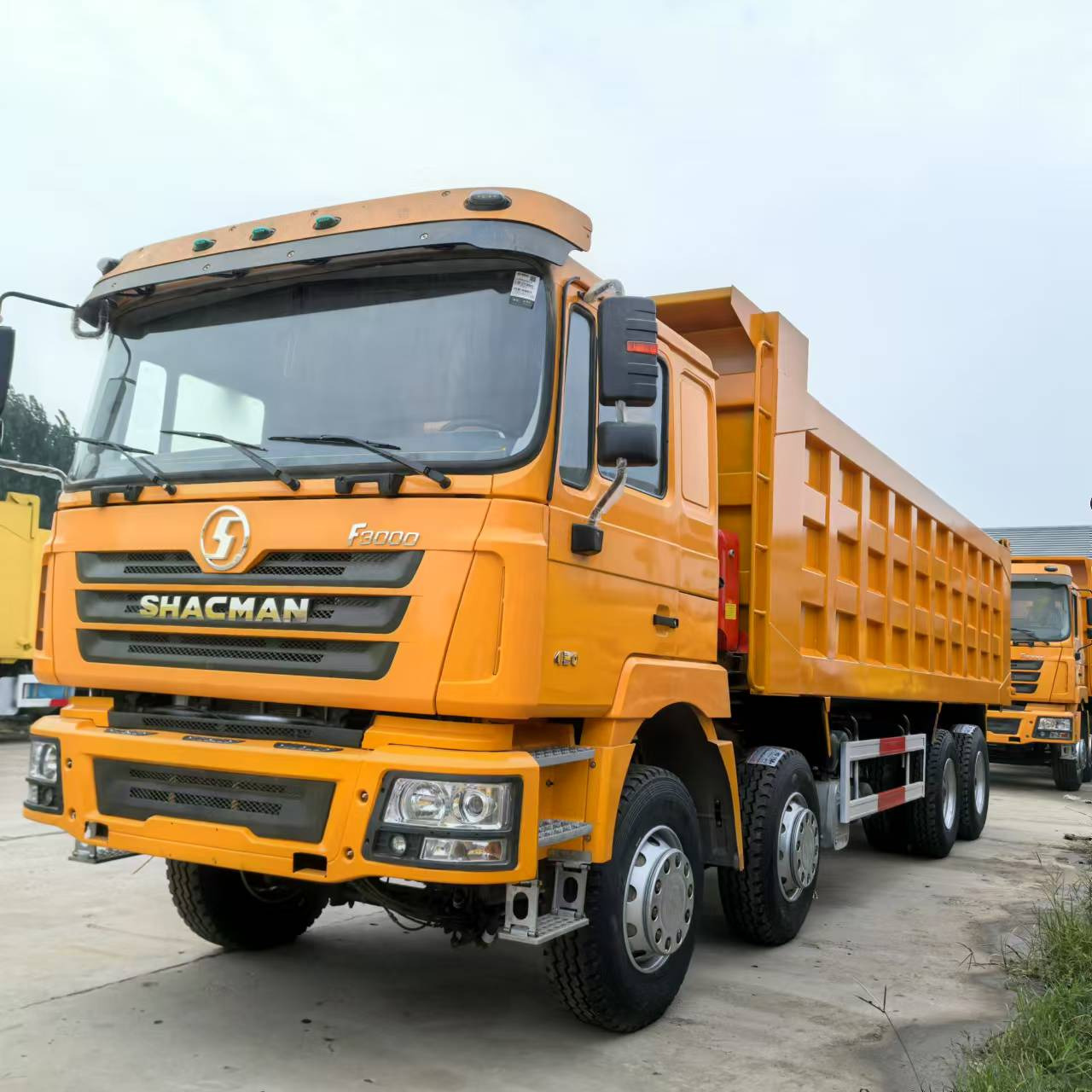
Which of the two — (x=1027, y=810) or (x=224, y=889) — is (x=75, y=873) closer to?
(x=224, y=889)

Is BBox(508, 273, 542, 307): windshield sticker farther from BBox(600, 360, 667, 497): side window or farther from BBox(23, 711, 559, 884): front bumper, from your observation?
BBox(23, 711, 559, 884): front bumper

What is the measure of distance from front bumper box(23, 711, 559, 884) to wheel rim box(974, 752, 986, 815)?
6.84m

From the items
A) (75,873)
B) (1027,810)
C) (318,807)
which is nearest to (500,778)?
(318,807)

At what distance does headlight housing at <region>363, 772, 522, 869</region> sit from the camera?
10.8 ft

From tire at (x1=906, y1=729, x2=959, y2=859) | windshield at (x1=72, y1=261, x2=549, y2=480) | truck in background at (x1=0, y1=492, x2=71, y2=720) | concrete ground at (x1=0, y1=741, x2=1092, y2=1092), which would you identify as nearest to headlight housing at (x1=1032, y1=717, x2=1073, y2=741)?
tire at (x1=906, y1=729, x2=959, y2=859)

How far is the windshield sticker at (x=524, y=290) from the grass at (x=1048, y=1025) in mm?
2733

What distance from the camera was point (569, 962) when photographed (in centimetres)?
390

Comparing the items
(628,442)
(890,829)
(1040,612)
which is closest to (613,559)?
(628,442)

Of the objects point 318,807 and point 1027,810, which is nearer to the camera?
point 318,807

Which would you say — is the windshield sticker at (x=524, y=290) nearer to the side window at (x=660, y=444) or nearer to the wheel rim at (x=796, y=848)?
the side window at (x=660, y=444)

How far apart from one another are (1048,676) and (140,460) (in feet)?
40.9

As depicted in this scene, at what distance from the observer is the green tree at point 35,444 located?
4609 millimetres

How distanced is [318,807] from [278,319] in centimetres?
172

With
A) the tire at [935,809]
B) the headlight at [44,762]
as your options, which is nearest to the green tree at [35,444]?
the headlight at [44,762]
